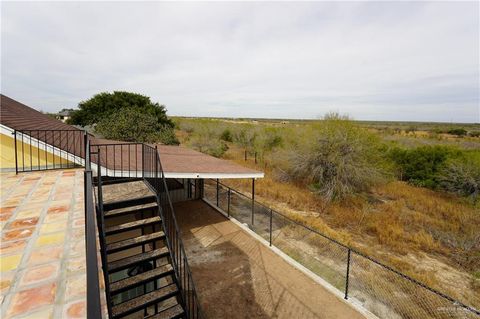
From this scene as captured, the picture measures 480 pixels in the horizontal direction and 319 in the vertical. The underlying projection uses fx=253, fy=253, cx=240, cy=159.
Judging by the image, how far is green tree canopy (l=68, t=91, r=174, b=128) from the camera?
28.1 metres

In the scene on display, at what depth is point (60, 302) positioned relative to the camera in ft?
6.40

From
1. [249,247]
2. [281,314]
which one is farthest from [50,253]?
[249,247]

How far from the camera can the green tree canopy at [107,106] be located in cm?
2808

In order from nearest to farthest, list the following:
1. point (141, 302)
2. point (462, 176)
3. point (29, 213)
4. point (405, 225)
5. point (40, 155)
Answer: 1. point (29, 213)
2. point (141, 302)
3. point (40, 155)
4. point (405, 225)
5. point (462, 176)

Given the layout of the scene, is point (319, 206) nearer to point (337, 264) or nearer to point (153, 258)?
point (337, 264)

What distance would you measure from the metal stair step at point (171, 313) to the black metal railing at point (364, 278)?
346 centimetres

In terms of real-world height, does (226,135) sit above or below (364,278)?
above

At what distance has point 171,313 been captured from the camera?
158 inches

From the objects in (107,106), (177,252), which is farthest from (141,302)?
(107,106)

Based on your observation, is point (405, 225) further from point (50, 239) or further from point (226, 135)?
point (226, 135)

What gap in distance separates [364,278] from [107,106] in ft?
99.1

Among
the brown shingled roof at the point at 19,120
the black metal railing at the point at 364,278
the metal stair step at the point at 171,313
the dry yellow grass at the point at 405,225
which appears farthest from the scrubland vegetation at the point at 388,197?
the brown shingled roof at the point at 19,120

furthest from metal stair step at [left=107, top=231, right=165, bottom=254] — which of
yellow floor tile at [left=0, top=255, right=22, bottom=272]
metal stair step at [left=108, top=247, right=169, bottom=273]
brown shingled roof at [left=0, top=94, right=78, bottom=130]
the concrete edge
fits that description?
brown shingled roof at [left=0, top=94, right=78, bottom=130]

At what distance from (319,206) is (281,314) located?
29.0 ft
